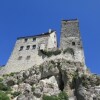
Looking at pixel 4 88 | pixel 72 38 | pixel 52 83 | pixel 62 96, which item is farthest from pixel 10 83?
pixel 72 38

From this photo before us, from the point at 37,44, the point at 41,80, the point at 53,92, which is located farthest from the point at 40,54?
the point at 53,92

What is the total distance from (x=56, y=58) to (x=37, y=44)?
717cm

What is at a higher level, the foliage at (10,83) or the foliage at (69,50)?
the foliage at (69,50)

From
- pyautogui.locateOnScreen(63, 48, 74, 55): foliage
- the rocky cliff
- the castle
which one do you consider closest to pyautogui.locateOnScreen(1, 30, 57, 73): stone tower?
the castle

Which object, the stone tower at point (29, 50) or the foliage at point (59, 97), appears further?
the stone tower at point (29, 50)

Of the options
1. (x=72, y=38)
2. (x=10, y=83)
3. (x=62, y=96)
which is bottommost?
(x=62, y=96)

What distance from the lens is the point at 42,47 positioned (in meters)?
51.4

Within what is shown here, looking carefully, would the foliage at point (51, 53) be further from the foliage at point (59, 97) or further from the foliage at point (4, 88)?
the foliage at point (59, 97)

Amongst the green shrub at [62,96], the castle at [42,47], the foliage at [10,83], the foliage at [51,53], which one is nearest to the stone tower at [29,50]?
the castle at [42,47]

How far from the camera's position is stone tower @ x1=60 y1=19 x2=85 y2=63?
1915 inches

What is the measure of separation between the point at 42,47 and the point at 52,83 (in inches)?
461

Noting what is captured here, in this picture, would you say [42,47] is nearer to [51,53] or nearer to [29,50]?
[29,50]

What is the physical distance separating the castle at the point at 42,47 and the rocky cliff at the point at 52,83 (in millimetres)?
2681

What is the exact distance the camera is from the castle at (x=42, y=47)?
4881cm
